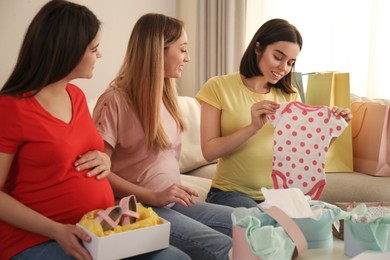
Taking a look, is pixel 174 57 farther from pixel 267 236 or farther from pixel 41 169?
pixel 267 236

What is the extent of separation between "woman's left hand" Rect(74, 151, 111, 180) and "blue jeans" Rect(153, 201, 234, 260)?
11.8 inches

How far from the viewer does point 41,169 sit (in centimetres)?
138

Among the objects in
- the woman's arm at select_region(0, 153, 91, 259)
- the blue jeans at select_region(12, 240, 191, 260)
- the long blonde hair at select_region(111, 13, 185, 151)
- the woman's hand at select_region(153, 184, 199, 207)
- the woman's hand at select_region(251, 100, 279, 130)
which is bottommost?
the blue jeans at select_region(12, 240, 191, 260)

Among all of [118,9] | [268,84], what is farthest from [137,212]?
[118,9]

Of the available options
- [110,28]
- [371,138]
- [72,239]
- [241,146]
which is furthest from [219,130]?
[110,28]

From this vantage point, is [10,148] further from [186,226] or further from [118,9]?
[118,9]

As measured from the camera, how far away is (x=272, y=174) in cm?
197

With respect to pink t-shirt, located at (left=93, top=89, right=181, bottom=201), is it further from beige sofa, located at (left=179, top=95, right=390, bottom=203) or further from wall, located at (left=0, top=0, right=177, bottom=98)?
wall, located at (left=0, top=0, right=177, bottom=98)

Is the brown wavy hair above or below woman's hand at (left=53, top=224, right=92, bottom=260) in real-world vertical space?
above

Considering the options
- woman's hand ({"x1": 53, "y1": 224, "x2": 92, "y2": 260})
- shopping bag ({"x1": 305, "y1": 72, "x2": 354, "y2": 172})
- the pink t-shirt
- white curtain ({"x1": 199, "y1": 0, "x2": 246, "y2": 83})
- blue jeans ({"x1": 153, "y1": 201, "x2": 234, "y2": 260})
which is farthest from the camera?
white curtain ({"x1": 199, "y1": 0, "x2": 246, "y2": 83})

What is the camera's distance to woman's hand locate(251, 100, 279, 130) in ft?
6.22

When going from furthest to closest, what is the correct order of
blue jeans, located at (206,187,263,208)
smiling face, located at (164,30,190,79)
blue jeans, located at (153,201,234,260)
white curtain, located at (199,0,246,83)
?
white curtain, located at (199,0,246,83), blue jeans, located at (206,187,263,208), smiling face, located at (164,30,190,79), blue jeans, located at (153,201,234,260)

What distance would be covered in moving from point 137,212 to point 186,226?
28 centimetres

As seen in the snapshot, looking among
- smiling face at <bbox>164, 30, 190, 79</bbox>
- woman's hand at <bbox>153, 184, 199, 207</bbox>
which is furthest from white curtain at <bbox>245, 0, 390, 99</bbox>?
woman's hand at <bbox>153, 184, 199, 207</bbox>
